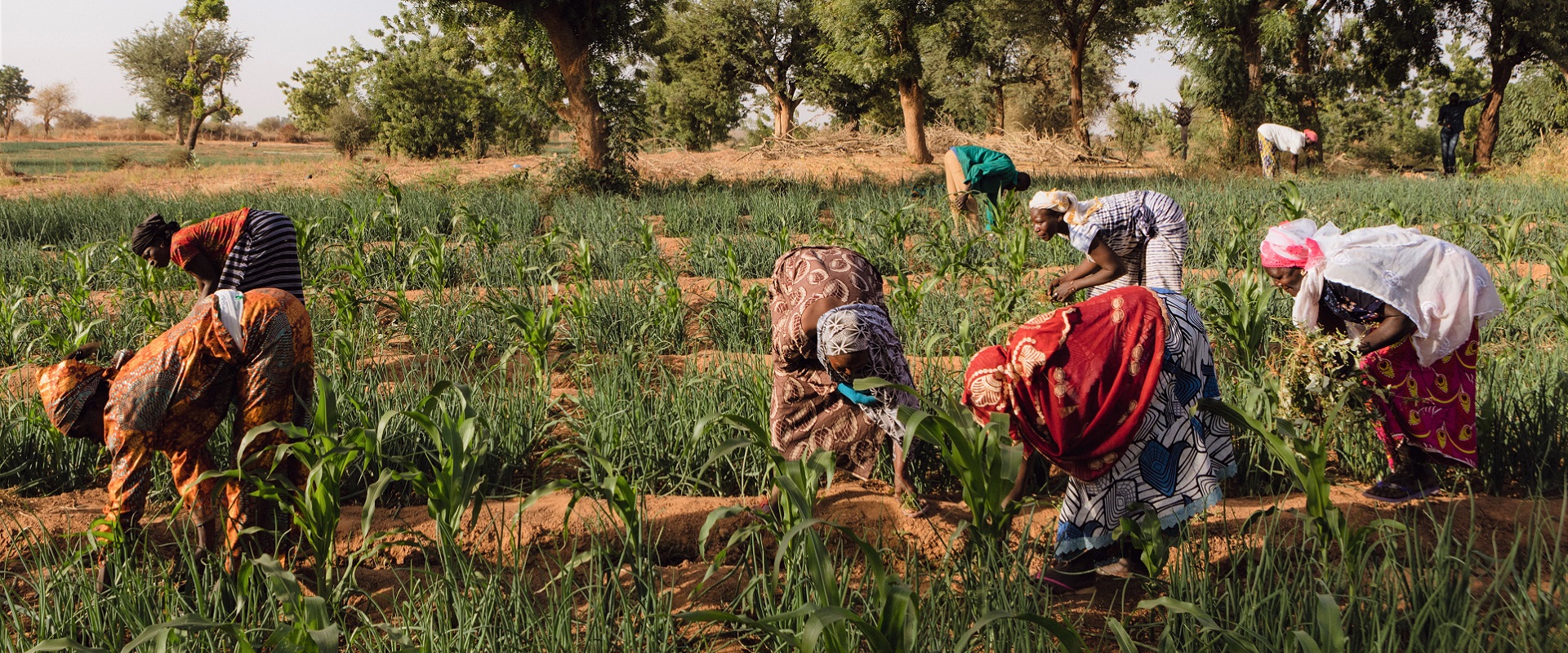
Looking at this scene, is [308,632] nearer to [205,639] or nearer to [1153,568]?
[205,639]

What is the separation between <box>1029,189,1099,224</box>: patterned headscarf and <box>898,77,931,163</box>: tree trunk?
36.2 ft

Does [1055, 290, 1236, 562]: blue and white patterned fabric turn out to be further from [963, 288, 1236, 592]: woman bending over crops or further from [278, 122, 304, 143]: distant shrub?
[278, 122, 304, 143]: distant shrub

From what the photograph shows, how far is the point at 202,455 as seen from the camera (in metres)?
2.82

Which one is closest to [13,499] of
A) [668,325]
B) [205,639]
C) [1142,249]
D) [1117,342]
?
[205,639]

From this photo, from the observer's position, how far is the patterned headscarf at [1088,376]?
2447 mm

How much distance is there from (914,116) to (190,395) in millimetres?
13884

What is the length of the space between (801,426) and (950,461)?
3.76 ft

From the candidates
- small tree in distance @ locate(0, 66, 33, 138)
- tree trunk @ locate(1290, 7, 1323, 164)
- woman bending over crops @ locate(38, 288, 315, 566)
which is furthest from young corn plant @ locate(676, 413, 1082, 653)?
small tree in distance @ locate(0, 66, 33, 138)

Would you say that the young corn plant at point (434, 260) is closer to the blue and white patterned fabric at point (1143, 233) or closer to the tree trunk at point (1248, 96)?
the blue and white patterned fabric at point (1143, 233)

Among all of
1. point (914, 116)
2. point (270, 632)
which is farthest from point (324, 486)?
point (914, 116)

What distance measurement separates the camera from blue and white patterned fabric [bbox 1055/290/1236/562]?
255 centimetres

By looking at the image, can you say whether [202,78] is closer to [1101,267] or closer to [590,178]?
[590,178]

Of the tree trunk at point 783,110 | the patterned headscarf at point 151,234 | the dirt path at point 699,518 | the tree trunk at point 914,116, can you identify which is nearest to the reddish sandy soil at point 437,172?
the tree trunk at point 914,116

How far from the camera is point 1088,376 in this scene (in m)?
2.46
